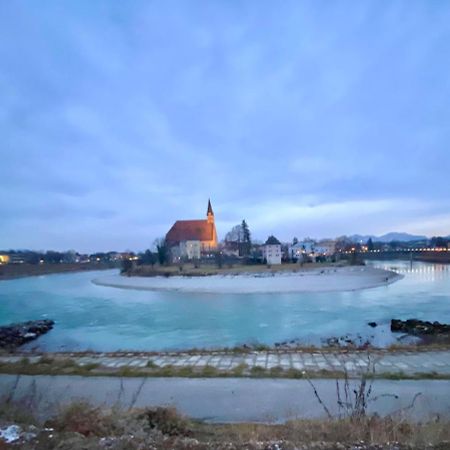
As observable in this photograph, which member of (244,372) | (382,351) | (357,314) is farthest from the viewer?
(357,314)

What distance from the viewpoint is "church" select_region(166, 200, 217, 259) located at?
264ft

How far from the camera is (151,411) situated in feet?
14.0

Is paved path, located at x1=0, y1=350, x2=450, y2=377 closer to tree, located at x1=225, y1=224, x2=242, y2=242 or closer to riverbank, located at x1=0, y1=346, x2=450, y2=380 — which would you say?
riverbank, located at x1=0, y1=346, x2=450, y2=380

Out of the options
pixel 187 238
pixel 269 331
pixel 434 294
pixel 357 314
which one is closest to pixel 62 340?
pixel 269 331

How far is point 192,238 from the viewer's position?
83438mm

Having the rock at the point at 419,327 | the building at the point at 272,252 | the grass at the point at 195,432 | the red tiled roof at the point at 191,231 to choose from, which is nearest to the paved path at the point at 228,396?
the grass at the point at 195,432

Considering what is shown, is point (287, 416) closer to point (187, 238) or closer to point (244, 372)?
point (244, 372)

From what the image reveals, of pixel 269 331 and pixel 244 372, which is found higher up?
pixel 244 372

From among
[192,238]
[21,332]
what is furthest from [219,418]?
[192,238]

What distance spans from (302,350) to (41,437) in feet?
23.3

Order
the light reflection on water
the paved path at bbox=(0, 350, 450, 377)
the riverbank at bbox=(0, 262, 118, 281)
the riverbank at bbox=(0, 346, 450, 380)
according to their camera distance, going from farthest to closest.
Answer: the riverbank at bbox=(0, 262, 118, 281)
the light reflection on water
the paved path at bbox=(0, 350, 450, 377)
the riverbank at bbox=(0, 346, 450, 380)

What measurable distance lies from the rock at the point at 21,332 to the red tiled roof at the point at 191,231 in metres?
63.5

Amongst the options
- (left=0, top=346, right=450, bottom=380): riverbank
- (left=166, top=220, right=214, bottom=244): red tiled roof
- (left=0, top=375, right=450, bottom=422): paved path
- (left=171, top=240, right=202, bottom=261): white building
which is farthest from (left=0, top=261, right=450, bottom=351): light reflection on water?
(left=166, top=220, right=214, bottom=244): red tiled roof

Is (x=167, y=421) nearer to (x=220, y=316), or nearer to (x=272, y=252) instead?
(x=220, y=316)
